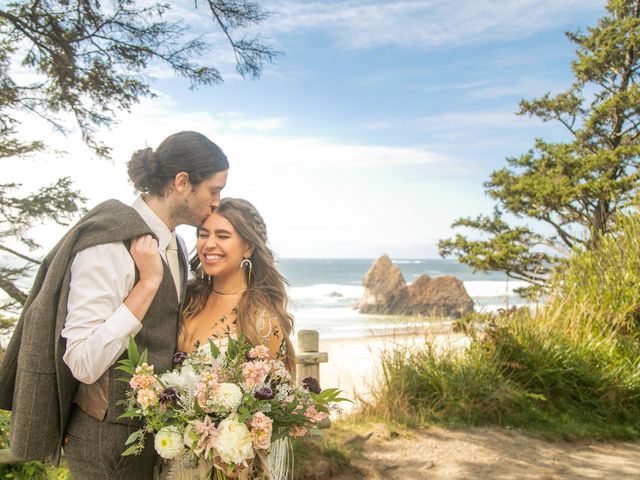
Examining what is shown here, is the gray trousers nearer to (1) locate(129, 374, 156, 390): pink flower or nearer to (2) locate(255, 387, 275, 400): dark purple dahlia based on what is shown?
(1) locate(129, 374, 156, 390): pink flower

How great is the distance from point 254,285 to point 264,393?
3.20 feet

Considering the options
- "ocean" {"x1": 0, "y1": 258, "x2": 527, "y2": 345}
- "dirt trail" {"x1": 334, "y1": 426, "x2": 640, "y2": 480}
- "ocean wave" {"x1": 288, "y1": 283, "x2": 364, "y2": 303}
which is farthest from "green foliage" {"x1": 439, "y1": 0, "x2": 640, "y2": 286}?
"ocean wave" {"x1": 288, "y1": 283, "x2": 364, "y2": 303}

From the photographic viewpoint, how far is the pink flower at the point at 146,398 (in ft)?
6.43

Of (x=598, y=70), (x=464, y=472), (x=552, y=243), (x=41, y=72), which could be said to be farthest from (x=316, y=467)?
(x=598, y=70)

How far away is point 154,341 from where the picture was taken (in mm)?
2348

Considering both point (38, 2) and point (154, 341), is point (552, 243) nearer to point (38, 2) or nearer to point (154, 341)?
point (38, 2)

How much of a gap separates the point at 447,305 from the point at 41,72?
26776mm

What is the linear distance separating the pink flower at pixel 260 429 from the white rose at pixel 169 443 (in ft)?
0.80

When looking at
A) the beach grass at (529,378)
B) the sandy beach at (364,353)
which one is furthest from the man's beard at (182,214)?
the beach grass at (529,378)

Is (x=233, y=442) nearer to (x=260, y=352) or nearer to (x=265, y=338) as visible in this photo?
(x=260, y=352)

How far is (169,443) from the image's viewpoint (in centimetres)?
194

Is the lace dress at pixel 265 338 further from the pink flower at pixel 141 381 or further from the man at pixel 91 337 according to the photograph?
the pink flower at pixel 141 381

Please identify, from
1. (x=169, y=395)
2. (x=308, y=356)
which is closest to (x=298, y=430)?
(x=169, y=395)

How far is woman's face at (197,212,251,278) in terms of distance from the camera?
2891 mm
